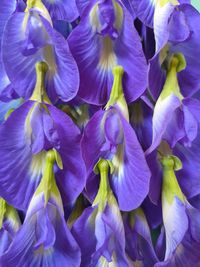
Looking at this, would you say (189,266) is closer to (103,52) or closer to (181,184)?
(181,184)

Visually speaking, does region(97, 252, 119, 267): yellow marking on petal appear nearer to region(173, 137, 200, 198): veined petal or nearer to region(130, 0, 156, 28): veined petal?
region(173, 137, 200, 198): veined petal

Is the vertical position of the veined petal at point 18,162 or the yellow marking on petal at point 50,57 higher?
the yellow marking on petal at point 50,57

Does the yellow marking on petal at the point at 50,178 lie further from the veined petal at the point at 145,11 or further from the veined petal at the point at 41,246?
the veined petal at the point at 145,11

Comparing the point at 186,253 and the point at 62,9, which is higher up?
the point at 62,9

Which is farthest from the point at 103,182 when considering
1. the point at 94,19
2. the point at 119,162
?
the point at 94,19

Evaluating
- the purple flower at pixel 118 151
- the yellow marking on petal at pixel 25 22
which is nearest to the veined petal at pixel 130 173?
the purple flower at pixel 118 151

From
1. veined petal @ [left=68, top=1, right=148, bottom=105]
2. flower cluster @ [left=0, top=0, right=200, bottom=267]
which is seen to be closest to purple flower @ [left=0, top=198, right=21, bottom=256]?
flower cluster @ [left=0, top=0, right=200, bottom=267]

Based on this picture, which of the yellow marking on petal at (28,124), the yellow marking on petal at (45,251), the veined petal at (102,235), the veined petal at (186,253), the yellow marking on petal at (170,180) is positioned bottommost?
the veined petal at (186,253)

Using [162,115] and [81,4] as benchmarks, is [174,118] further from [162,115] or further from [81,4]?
[81,4]
